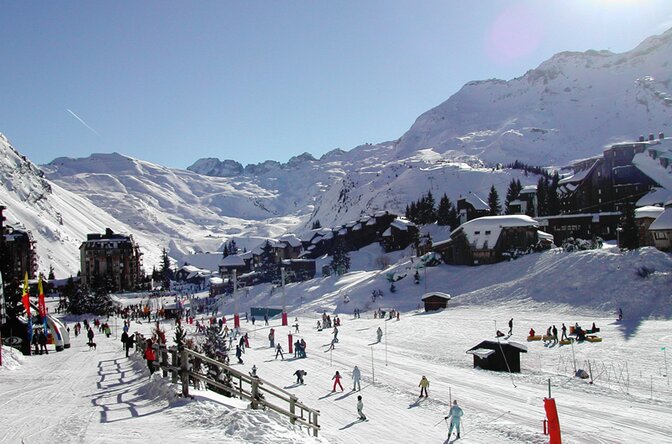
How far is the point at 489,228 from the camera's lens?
6166cm

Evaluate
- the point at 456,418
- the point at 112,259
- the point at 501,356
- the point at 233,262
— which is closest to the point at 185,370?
the point at 456,418

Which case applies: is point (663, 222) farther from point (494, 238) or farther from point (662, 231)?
point (494, 238)

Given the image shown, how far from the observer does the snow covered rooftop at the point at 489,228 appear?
6041 cm

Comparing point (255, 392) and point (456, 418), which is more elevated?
point (255, 392)

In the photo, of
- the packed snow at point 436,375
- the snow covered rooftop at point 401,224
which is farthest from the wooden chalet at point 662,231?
the snow covered rooftop at point 401,224

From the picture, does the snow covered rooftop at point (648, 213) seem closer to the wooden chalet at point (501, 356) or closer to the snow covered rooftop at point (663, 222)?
the snow covered rooftop at point (663, 222)

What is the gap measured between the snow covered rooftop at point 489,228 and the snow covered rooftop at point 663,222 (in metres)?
12.1

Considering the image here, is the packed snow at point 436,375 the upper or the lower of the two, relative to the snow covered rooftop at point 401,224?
lower

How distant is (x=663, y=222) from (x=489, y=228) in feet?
55.0

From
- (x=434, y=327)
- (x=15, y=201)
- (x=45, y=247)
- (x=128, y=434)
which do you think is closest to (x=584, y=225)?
(x=434, y=327)

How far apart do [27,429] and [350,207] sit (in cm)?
17148

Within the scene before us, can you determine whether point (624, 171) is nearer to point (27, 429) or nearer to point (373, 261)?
point (373, 261)

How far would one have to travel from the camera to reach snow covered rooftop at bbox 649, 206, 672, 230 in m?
49.7

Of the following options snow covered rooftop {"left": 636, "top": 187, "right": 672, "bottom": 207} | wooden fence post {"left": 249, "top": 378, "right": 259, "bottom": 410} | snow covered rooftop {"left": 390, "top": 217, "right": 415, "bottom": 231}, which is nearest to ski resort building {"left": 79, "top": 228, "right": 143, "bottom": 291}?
snow covered rooftop {"left": 390, "top": 217, "right": 415, "bottom": 231}
